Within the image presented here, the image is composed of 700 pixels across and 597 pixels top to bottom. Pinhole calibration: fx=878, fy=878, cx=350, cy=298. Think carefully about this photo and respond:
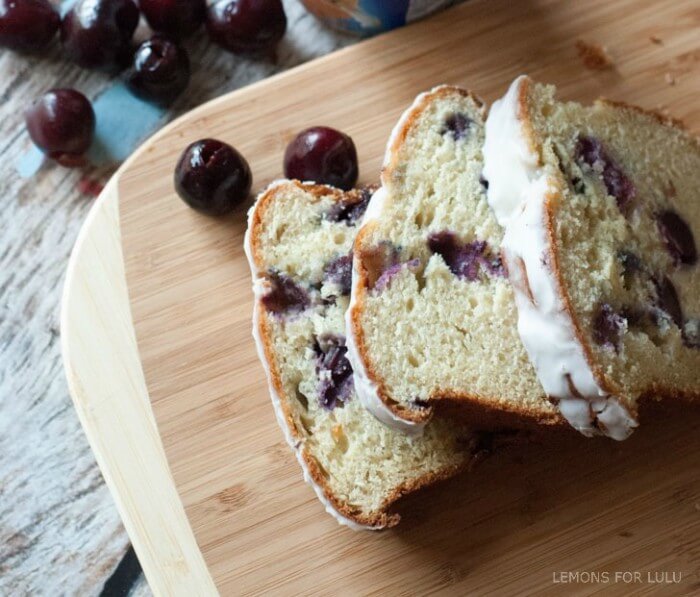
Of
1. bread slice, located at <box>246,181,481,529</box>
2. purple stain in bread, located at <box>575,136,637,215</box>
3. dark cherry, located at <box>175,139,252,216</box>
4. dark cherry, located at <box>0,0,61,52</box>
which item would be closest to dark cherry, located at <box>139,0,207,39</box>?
dark cherry, located at <box>0,0,61,52</box>

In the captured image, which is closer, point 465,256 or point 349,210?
point 465,256

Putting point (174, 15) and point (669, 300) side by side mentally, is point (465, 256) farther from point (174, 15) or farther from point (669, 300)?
point (174, 15)

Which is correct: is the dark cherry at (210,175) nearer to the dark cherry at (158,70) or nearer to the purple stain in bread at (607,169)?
the dark cherry at (158,70)

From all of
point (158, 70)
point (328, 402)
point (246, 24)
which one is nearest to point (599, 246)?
point (328, 402)

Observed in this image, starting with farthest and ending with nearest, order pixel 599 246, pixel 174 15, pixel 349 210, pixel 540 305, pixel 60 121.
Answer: pixel 174 15 < pixel 60 121 < pixel 349 210 < pixel 599 246 < pixel 540 305

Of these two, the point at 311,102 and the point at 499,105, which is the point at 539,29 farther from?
the point at 311,102

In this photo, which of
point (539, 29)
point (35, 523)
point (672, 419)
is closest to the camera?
point (672, 419)

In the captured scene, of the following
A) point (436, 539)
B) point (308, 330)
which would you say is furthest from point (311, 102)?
point (436, 539)
